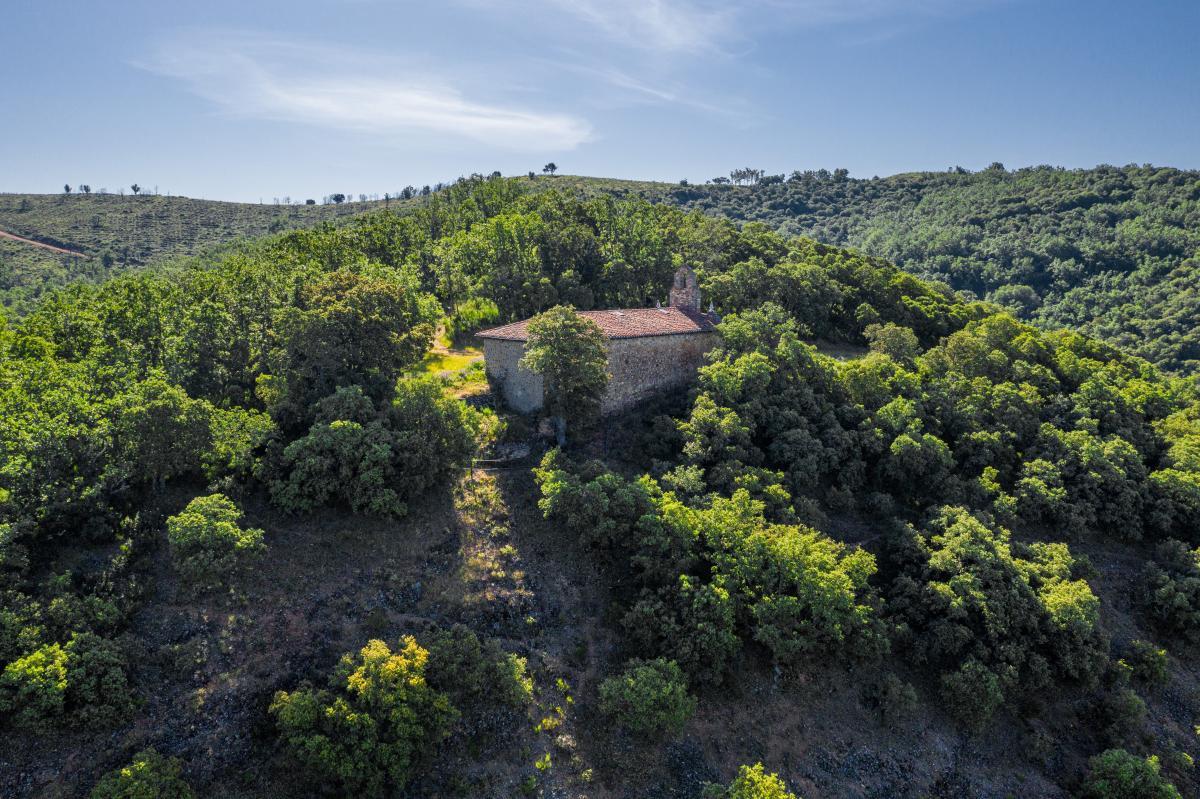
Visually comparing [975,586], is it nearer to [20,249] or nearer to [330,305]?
[330,305]

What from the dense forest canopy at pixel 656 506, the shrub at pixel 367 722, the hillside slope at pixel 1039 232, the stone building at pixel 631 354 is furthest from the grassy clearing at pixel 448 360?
the hillside slope at pixel 1039 232

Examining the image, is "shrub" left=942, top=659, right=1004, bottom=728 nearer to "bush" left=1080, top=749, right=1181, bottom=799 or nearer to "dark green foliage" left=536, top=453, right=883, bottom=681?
"dark green foliage" left=536, top=453, right=883, bottom=681

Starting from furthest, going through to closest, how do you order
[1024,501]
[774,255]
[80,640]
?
[774,255]
[1024,501]
[80,640]

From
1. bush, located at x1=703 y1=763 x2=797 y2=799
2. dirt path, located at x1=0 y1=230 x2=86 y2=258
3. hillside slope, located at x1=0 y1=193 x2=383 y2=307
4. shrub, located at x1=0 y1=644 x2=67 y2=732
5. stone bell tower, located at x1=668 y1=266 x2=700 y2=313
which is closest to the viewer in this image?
shrub, located at x1=0 y1=644 x2=67 y2=732

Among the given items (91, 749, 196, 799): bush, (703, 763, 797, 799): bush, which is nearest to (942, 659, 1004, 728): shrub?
(703, 763, 797, 799): bush

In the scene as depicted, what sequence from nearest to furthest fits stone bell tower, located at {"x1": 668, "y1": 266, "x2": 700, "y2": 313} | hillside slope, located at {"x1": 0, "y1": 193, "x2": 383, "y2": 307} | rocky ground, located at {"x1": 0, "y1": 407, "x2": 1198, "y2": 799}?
rocky ground, located at {"x1": 0, "y1": 407, "x2": 1198, "y2": 799}, stone bell tower, located at {"x1": 668, "y1": 266, "x2": 700, "y2": 313}, hillside slope, located at {"x1": 0, "y1": 193, "x2": 383, "y2": 307}

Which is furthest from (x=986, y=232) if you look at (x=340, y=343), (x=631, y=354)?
(x=340, y=343)

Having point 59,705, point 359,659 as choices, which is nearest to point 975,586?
point 359,659
